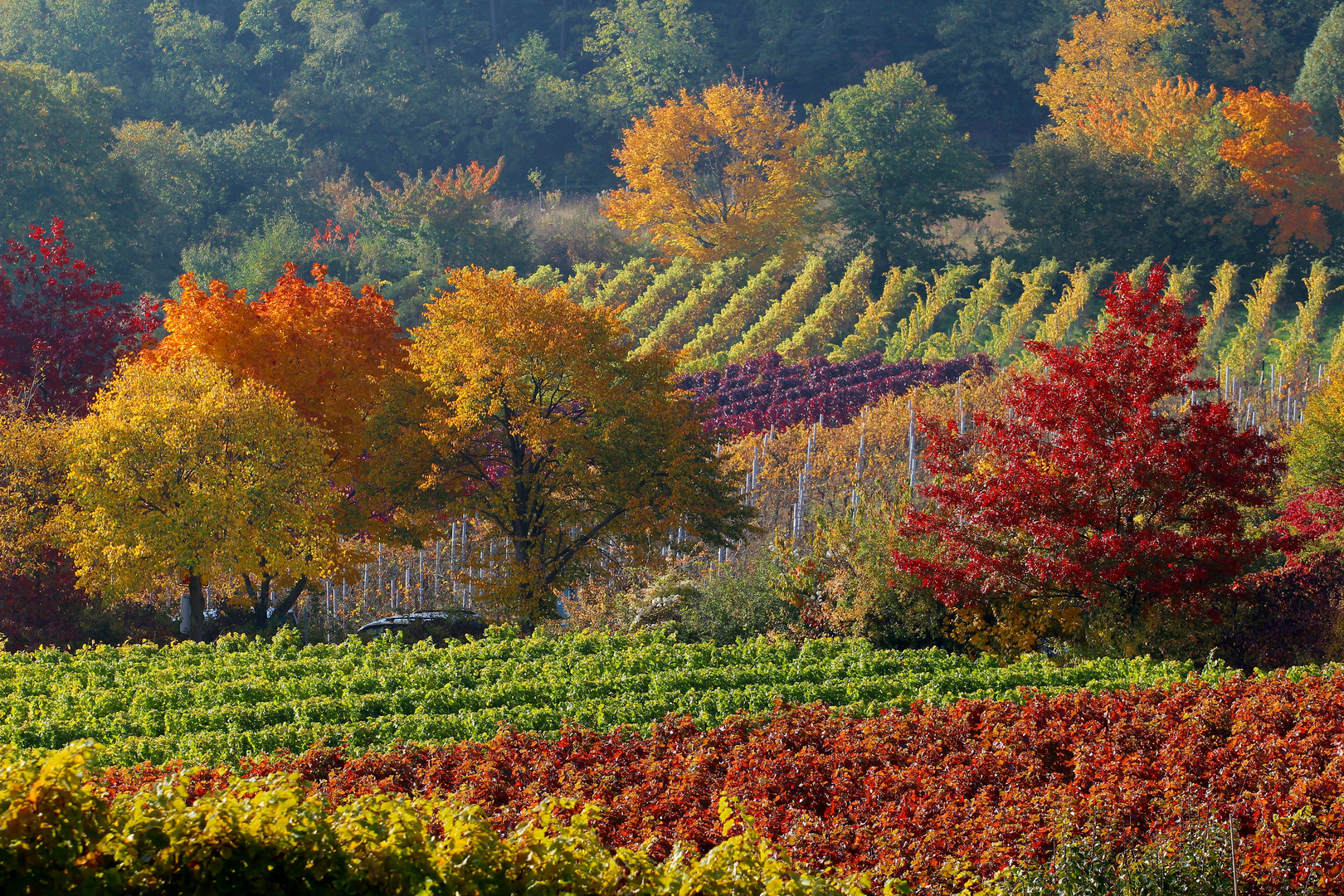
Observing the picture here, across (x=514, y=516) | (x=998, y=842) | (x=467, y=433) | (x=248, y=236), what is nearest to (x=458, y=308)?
(x=467, y=433)

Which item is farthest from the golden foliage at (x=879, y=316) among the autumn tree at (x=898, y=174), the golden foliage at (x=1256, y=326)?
the golden foliage at (x=1256, y=326)

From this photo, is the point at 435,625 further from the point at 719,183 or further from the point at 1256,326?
the point at 719,183

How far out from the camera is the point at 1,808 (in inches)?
165

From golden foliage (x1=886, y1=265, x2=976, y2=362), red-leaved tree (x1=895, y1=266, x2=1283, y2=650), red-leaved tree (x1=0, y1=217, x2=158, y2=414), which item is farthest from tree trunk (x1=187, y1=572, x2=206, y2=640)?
golden foliage (x1=886, y1=265, x2=976, y2=362)

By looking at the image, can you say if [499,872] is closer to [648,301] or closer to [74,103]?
[648,301]

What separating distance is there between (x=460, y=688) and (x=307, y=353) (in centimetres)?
907

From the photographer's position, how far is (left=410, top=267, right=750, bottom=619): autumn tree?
1622cm

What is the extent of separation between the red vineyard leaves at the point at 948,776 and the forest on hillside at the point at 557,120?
2902cm

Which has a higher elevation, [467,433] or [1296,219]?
[1296,219]

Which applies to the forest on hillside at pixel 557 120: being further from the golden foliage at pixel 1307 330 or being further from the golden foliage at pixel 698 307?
the golden foliage at pixel 698 307

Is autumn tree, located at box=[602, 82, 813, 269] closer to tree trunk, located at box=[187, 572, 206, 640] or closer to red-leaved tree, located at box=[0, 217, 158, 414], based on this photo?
red-leaved tree, located at box=[0, 217, 158, 414]

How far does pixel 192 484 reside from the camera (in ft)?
49.6

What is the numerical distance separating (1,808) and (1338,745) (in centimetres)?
699

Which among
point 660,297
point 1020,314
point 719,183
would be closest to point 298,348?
point 1020,314
